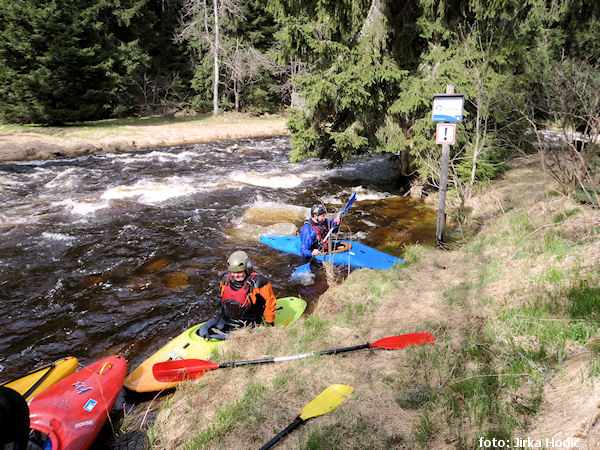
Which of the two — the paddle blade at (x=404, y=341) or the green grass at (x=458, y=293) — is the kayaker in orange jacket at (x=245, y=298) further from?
the green grass at (x=458, y=293)

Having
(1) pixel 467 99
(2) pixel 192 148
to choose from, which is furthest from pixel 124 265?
(2) pixel 192 148

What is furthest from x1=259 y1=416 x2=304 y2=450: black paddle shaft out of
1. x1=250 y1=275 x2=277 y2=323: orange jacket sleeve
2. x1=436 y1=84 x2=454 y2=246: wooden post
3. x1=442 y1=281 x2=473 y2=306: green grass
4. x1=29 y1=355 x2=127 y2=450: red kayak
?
x1=436 y1=84 x2=454 y2=246: wooden post

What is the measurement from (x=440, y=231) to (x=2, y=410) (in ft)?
20.0

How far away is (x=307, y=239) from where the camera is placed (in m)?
6.68

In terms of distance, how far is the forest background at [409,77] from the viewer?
748 centimetres

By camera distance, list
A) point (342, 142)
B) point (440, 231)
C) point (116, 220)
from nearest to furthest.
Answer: point (440, 231) < point (116, 220) < point (342, 142)

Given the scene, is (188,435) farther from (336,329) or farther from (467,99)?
(467,99)

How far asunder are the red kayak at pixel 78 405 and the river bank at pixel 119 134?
46.3 feet

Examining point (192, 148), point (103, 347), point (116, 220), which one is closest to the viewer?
point (103, 347)

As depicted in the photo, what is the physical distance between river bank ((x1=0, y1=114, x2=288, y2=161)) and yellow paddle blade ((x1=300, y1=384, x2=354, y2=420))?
1599 centimetres

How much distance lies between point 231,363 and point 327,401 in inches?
43.6

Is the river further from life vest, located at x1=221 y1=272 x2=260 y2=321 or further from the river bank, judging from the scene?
the river bank

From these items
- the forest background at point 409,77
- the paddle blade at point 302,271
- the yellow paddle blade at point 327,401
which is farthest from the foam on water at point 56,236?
the yellow paddle blade at point 327,401

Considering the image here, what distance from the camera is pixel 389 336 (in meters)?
3.66
